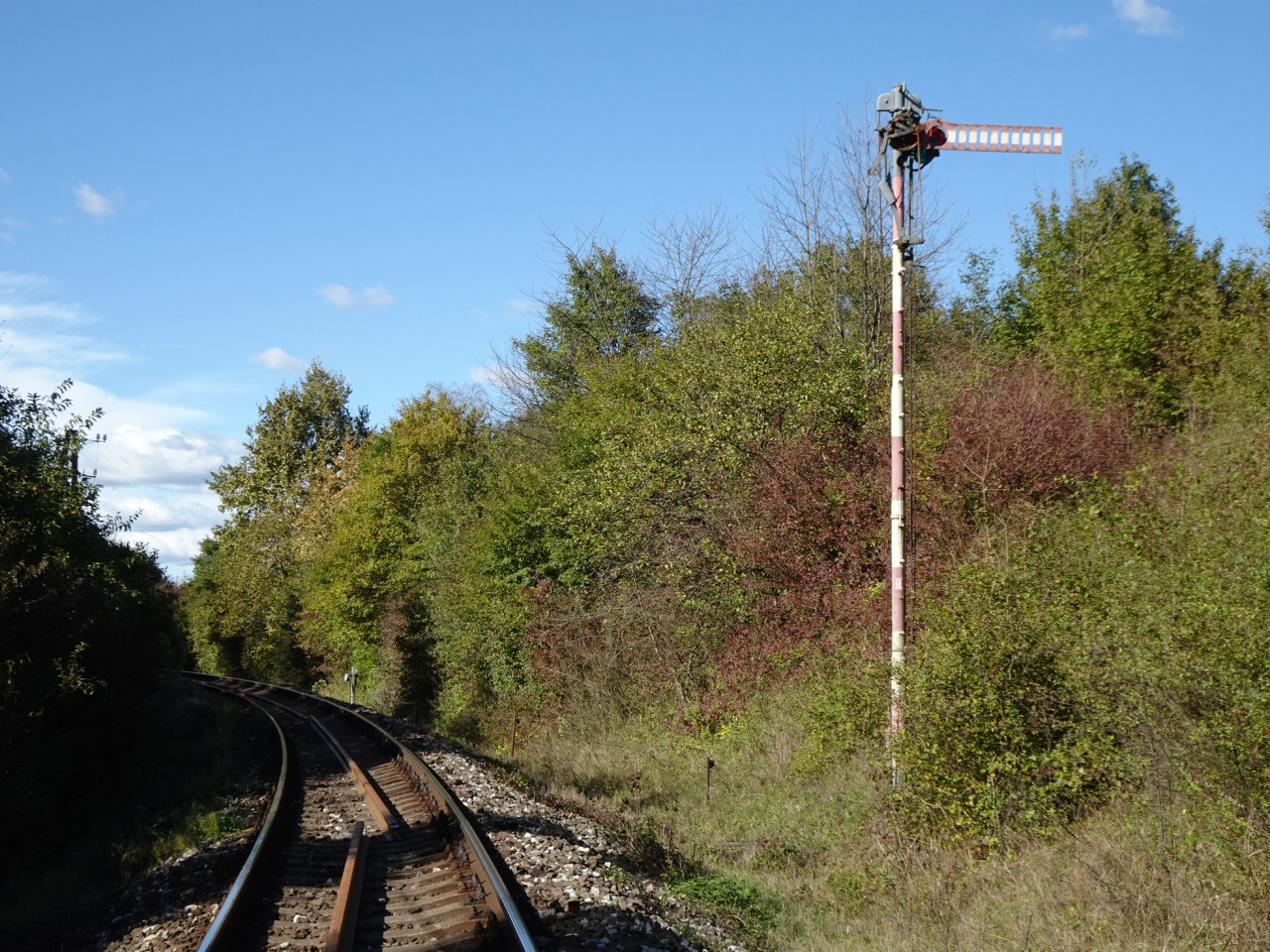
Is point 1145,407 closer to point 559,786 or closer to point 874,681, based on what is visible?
point 874,681

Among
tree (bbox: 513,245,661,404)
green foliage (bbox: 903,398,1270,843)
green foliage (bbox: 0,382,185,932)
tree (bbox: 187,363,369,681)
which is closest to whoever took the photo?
green foliage (bbox: 903,398,1270,843)

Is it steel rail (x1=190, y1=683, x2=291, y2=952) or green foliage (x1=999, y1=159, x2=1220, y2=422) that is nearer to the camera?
steel rail (x1=190, y1=683, x2=291, y2=952)

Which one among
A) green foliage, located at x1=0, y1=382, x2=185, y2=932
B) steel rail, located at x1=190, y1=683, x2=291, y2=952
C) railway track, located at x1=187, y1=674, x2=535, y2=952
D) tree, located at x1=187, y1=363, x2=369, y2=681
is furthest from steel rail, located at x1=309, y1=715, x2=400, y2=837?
tree, located at x1=187, y1=363, x2=369, y2=681

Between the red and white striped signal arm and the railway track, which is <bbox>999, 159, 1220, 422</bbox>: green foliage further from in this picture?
the railway track

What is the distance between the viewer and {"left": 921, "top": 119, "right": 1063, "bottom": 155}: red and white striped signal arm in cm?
1167

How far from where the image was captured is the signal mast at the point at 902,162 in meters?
11.3

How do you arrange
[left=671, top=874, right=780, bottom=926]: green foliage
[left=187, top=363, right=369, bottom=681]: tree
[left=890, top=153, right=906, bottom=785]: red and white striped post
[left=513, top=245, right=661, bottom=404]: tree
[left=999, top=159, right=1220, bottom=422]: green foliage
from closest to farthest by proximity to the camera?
[left=671, top=874, right=780, bottom=926]: green foliage < [left=890, top=153, right=906, bottom=785]: red and white striped post < [left=999, top=159, right=1220, bottom=422]: green foliage < [left=513, top=245, right=661, bottom=404]: tree < [left=187, top=363, right=369, bottom=681]: tree

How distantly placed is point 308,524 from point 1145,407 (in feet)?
146

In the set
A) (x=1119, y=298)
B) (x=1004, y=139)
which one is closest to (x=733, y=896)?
(x=1004, y=139)

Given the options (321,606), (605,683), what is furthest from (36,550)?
(321,606)

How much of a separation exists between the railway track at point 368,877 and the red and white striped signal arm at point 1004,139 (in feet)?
31.3

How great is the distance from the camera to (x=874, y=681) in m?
11.3

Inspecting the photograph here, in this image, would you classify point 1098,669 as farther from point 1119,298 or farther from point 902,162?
point 1119,298

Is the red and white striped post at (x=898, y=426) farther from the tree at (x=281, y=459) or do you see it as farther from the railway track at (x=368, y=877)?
the tree at (x=281, y=459)
